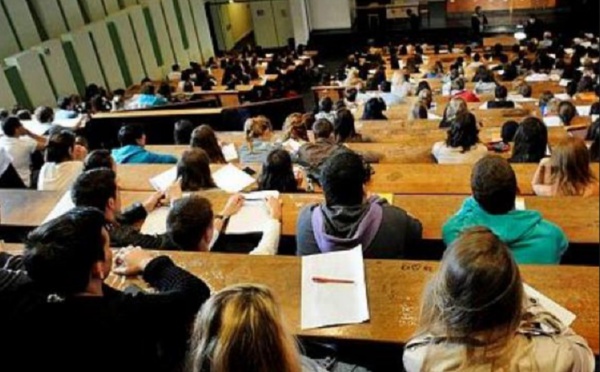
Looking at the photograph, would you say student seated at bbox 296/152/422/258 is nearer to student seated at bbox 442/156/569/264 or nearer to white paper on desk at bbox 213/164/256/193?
student seated at bbox 442/156/569/264

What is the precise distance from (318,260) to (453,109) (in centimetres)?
360

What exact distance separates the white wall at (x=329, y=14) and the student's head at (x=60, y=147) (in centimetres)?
1421

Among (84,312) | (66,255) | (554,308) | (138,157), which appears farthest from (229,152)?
(554,308)

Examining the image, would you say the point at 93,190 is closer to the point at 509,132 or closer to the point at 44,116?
the point at 509,132

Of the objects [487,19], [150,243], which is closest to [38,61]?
[150,243]

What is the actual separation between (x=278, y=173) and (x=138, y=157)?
1467 millimetres

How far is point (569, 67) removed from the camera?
959 centimetres

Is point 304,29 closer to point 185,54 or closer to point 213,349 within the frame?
point 185,54

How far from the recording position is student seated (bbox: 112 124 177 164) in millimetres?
4043

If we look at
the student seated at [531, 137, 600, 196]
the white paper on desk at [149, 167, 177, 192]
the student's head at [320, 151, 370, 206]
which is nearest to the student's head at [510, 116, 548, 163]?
the student seated at [531, 137, 600, 196]

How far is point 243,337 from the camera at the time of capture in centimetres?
128

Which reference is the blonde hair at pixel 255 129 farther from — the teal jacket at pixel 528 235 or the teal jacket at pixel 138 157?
the teal jacket at pixel 528 235

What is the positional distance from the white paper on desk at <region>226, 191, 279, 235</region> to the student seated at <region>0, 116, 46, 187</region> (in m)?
2.70

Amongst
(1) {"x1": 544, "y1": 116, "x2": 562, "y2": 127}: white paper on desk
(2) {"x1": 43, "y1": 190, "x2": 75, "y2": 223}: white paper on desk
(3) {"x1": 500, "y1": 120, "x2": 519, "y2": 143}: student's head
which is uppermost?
(2) {"x1": 43, "y1": 190, "x2": 75, "y2": 223}: white paper on desk
